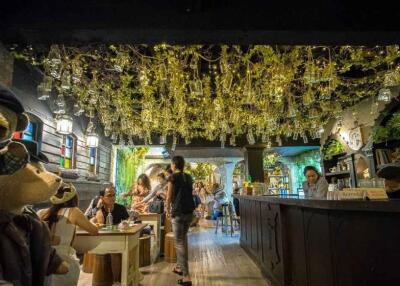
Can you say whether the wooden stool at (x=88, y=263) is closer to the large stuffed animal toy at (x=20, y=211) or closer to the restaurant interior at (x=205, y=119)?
the restaurant interior at (x=205, y=119)

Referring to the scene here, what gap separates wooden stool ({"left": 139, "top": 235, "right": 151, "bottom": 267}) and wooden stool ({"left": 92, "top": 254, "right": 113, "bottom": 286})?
0.91 metres

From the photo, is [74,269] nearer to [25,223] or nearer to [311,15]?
[25,223]

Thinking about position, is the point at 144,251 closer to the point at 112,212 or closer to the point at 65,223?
the point at 112,212

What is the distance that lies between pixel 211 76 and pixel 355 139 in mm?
3874

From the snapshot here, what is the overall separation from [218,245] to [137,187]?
7.71ft

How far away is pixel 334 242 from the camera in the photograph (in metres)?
2.17

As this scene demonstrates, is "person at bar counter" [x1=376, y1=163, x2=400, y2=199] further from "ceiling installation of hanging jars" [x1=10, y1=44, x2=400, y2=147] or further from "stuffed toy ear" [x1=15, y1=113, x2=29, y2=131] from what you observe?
"stuffed toy ear" [x1=15, y1=113, x2=29, y2=131]

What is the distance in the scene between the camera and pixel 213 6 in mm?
2273

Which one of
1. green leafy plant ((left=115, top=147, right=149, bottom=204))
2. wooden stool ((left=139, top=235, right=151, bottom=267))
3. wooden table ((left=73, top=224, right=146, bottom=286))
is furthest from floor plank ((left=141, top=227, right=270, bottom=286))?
green leafy plant ((left=115, top=147, right=149, bottom=204))

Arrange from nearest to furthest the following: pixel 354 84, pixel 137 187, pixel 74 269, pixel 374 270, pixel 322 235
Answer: pixel 374 270, pixel 74 269, pixel 322 235, pixel 354 84, pixel 137 187

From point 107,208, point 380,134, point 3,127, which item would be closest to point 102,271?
point 107,208

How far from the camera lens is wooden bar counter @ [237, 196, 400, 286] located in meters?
1.80

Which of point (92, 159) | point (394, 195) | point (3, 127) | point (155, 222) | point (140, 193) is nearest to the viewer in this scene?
point (3, 127)

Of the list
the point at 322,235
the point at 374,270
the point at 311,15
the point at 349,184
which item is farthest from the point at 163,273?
the point at 349,184
